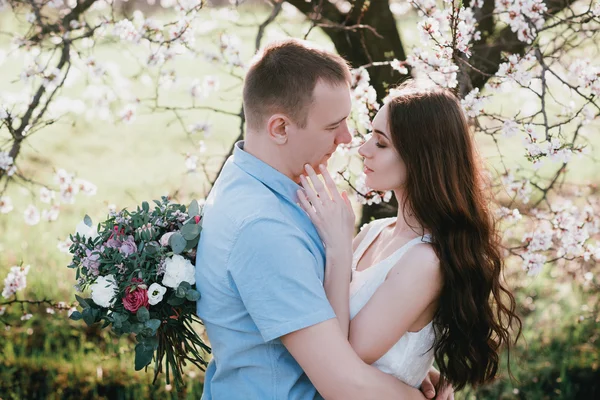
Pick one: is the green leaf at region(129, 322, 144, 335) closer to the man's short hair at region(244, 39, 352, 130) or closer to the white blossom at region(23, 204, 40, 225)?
the man's short hair at region(244, 39, 352, 130)

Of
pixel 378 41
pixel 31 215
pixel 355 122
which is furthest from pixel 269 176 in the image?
pixel 31 215

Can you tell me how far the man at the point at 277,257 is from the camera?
187 cm

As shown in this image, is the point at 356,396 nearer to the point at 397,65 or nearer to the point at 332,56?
the point at 332,56

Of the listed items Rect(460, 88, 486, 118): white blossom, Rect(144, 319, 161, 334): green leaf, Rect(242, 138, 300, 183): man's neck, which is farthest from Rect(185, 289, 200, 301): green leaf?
Rect(460, 88, 486, 118): white blossom

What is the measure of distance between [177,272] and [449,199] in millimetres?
880

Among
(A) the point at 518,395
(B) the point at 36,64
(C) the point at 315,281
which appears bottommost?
(A) the point at 518,395

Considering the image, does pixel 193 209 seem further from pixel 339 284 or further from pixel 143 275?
pixel 339 284

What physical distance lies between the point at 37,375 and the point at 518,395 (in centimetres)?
272

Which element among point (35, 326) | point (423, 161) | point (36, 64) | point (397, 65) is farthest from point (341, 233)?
point (35, 326)

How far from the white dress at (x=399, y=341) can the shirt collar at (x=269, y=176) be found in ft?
1.21

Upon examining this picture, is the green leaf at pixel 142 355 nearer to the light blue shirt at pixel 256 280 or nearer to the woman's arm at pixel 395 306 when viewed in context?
the light blue shirt at pixel 256 280

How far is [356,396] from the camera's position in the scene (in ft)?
6.22

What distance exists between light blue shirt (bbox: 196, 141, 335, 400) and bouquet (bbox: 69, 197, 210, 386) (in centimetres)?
8

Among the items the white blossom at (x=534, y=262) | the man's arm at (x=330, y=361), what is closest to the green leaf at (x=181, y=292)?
the man's arm at (x=330, y=361)
